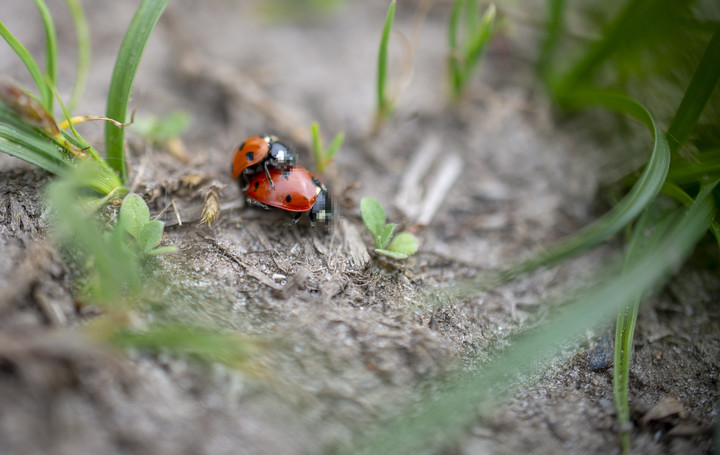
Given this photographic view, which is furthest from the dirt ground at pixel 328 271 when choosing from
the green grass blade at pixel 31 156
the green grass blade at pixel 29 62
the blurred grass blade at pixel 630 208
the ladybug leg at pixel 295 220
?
the blurred grass blade at pixel 630 208

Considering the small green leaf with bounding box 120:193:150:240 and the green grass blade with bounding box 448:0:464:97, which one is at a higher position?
the green grass blade with bounding box 448:0:464:97

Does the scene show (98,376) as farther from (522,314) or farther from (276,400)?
(522,314)

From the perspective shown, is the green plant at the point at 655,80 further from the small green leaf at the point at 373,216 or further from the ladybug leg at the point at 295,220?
the ladybug leg at the point at 295,220

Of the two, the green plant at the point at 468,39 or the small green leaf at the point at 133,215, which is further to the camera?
the green plant at the point at 468,39

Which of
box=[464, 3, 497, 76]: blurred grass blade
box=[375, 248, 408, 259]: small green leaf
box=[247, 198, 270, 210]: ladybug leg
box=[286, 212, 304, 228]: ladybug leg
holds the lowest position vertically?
box=[375, 248, 408, 259]: small green leaf

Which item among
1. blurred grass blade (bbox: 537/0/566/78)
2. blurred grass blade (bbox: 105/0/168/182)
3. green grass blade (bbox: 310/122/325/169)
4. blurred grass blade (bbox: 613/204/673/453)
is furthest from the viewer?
blurred grass blade (bbox: 537/0/566/78)

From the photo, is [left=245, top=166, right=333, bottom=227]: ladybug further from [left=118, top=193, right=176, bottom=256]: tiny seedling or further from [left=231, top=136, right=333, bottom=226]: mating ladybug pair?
[left=118, top=193, right=176, bottom=256]: tiny seedling

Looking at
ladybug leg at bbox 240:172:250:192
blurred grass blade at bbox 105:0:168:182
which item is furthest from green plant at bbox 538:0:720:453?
blurred grass blade at bbox 105:0:168:182
